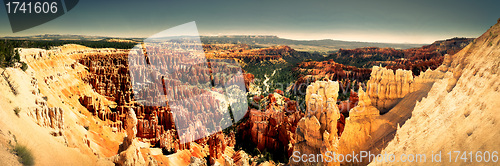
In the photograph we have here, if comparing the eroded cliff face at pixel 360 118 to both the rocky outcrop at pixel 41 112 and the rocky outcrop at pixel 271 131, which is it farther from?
the rocky outcrop at pixel 271 131

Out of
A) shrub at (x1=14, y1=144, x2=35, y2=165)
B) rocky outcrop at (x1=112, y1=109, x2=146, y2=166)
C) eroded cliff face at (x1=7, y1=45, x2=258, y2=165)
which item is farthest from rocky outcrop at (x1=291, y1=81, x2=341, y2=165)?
shrub at (x1=14, y1=144, x2=35, y2=165)

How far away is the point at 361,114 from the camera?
33.8 ft

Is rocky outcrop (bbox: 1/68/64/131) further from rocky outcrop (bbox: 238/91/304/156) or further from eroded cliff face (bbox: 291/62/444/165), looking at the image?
rocky outcrop (bbox: 238/91/304/156)

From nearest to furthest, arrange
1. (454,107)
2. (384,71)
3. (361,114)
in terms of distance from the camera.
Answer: (454,107) → (361,114) → (384,71)

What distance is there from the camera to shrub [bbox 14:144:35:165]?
4.66m

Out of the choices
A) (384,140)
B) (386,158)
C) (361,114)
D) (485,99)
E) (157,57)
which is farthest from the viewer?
(157,57)

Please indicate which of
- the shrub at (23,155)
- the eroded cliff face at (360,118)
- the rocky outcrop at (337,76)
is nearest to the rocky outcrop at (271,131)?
the eroded cliff face at (360,118)

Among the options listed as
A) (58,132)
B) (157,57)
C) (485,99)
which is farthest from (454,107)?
(157,57)

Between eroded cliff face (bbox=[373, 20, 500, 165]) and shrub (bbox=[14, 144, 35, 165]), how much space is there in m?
8.27

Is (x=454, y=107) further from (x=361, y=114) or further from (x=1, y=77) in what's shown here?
(x=1, y=77)

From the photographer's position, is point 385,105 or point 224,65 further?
point 224,65

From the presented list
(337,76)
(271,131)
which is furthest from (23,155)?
(337,76)

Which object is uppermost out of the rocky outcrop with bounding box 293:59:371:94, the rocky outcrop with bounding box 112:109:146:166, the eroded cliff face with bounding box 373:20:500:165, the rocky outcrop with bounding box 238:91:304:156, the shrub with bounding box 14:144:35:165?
the eroded cliff face with bounding box 373:20:500:165

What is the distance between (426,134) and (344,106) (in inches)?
732
